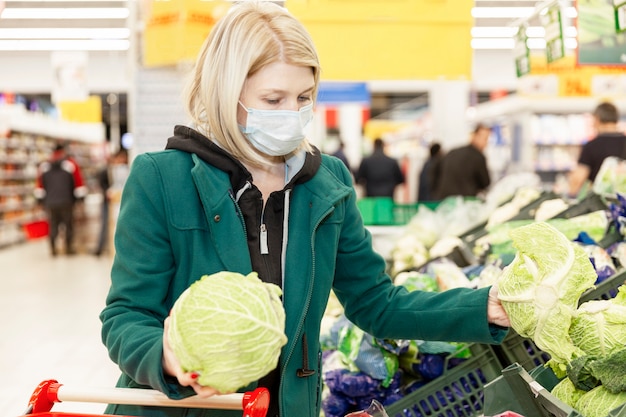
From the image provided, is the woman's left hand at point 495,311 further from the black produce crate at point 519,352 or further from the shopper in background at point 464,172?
the shopper in background at point 464,172

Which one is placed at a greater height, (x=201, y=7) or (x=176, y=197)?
(x=201, y=7)

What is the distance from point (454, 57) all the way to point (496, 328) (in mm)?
3891

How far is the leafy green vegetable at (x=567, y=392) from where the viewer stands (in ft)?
5.37

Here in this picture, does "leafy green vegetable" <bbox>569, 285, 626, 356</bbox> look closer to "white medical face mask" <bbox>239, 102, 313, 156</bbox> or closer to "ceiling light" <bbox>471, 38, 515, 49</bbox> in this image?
"white medical face mask" <bbox>239, 102, 313, 156</bbox>

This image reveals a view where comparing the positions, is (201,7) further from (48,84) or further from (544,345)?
(48,84)

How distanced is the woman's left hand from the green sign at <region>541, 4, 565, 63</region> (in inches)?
105

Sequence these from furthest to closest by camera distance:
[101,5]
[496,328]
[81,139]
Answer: [81,139] → [101,5] → [496,328]

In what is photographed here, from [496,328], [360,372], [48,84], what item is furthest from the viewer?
[48,84]

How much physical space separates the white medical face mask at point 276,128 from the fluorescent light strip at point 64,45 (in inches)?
640

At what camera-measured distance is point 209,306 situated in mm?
1286

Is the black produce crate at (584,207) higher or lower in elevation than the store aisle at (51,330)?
higher

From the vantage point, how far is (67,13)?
14258 millimetres

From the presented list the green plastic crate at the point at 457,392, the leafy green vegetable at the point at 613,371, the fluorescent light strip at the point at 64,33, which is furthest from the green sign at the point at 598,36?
the fluorescent light strip at the point at 64,33

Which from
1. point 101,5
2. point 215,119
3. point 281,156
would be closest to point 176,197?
point 215,119
